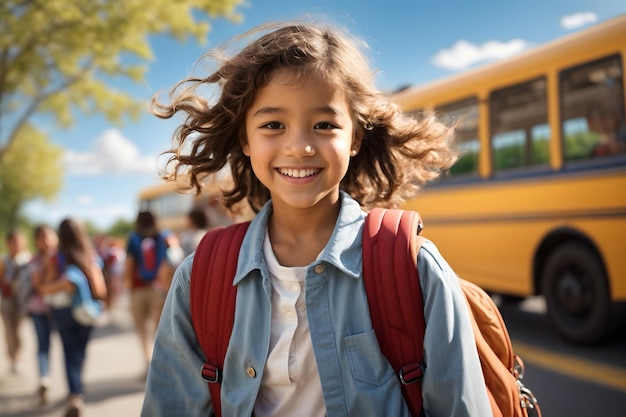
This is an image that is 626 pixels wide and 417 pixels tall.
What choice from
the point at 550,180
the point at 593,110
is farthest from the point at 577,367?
the point at 593,110

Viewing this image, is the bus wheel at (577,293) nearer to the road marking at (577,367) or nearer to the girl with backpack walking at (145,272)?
the road marking at (577,367)

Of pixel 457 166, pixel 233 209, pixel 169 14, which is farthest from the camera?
pixel 169 14

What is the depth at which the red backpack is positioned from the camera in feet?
5.13

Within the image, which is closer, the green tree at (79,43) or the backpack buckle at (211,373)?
the backpack buckle at (211,373)

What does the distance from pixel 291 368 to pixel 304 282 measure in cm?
23

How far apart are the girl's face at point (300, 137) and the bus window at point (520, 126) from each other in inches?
207

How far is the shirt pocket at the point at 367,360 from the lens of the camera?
1566mm

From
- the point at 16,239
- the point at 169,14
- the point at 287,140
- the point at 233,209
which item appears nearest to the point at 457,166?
the point at 16,239

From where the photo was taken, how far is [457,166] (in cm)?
782

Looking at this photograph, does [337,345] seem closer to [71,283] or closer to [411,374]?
[411,374]

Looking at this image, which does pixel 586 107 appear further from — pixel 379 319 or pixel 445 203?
pixel 379 319

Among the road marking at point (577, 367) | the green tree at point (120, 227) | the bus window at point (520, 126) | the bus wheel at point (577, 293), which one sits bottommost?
the green tree at point (120, 227)

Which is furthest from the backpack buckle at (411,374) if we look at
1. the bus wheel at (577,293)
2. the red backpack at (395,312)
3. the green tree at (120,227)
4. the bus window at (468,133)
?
the green tree at (120,227)

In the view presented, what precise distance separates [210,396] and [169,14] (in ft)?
42.8
